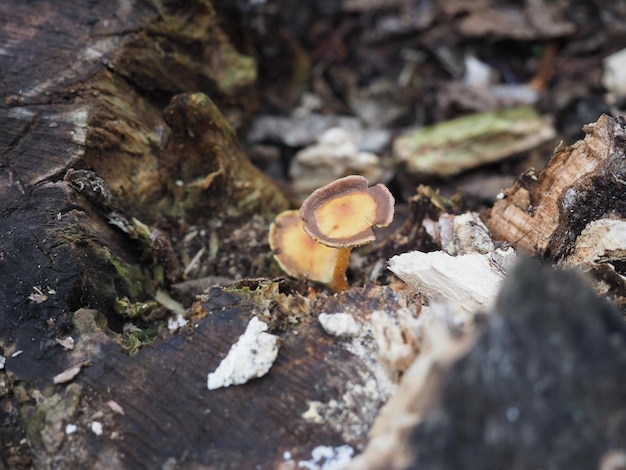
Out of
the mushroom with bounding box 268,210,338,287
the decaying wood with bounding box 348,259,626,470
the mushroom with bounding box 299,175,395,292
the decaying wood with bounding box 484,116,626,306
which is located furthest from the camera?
the mushroom with bounding box 268,210,338,287

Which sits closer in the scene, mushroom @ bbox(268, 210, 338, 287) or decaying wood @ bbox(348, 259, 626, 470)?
decaying wood @ bbox(348, 259, 626, 470)

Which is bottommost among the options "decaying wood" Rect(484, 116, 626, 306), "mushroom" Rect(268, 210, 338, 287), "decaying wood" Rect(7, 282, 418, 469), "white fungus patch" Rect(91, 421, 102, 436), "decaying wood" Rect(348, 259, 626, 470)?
"mushroom" Rect(268, 210, 338, 287)

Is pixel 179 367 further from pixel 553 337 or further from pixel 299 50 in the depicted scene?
pixel 299 50

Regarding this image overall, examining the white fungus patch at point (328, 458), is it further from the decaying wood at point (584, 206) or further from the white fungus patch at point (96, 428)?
the decaying wood at point (584, 206)

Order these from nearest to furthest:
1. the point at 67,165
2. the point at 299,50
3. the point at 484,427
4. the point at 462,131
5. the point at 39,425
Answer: the point at 484,427 < the point at 39,425 < the point at 67,165 < the point at 462,131 < the point at 299,50

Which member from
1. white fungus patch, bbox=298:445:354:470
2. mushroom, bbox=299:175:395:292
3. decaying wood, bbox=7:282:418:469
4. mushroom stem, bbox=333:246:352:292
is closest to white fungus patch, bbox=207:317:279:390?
decaying wood, bbox=7:282:418:469

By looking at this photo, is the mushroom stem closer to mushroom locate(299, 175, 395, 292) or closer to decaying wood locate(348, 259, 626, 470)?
mushroom locate(299, 175, 395, 292)

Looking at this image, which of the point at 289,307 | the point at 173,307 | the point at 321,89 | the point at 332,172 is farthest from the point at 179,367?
the point at 321,89
